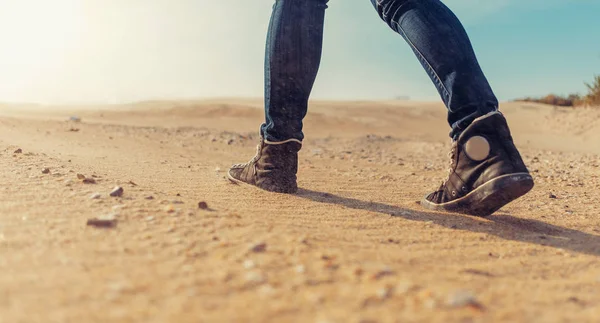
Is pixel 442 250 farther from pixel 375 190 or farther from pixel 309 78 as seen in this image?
pixel 375 190

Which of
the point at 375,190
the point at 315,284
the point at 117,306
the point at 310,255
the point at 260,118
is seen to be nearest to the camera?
the point at 117,306

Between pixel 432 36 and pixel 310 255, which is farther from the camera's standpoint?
pixel 432 36

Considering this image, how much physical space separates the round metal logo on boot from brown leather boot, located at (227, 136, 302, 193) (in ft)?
2.09

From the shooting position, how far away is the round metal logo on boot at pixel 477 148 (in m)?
1.58

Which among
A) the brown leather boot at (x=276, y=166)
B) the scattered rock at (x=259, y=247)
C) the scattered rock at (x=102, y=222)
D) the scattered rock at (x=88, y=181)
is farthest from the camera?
the brown leather boot at (x=276, y=166)

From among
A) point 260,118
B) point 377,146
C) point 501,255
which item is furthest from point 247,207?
point 260,118

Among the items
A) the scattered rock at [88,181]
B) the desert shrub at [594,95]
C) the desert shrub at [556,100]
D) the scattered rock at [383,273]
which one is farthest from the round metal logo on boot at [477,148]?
the desert shrub at [556,100]

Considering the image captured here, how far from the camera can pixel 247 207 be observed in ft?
5.34

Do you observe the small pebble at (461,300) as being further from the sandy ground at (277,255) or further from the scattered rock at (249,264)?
the scattered rock at (249,264)

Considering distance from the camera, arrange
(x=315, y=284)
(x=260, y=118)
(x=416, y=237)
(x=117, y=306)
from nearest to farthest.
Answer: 1. (x=117, y=306)
2. (x=315, y=284)
3. (x=416, y=237)
4. (x=260, y=118)

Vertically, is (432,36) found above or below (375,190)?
above

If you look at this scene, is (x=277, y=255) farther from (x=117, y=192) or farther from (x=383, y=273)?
(x=117, y=192)

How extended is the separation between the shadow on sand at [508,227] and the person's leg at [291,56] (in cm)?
38

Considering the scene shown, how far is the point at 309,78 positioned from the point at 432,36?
46 cm
